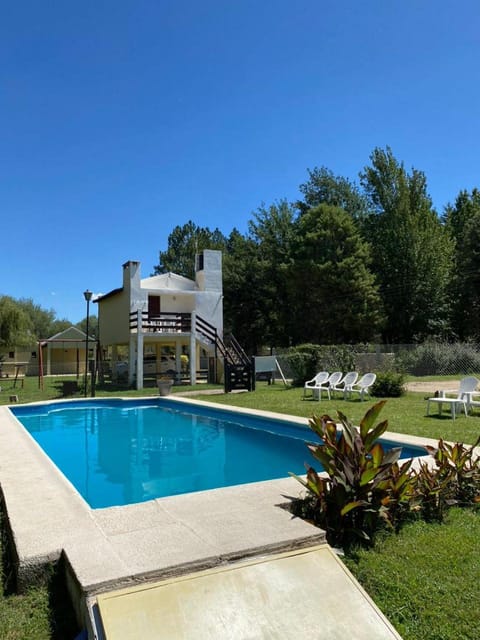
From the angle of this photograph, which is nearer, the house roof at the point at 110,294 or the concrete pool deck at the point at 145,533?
the concrete pool deck at the point at 145,533

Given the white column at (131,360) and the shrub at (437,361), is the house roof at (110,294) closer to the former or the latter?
the white column at (131,360)

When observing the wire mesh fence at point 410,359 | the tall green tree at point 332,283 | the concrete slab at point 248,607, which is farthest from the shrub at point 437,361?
the concrete slab at point 248,607

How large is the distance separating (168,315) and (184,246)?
2921 centimetres

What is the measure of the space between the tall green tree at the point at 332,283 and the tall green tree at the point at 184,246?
57.1ft

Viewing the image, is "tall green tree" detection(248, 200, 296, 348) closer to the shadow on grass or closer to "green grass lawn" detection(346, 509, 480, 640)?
"green grass lawn" detection(346, 509, 480, 640)

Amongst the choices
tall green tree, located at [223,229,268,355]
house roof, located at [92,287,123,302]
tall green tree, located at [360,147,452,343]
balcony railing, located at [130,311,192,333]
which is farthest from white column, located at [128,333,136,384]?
tall green tree, located at [360,147,452,343]

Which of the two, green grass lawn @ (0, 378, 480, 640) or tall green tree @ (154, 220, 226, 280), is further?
tall green tree @ (154, 220, 226, 280)

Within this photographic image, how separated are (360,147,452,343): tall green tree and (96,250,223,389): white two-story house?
14.4 metres

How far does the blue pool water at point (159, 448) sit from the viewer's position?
23.8 ft

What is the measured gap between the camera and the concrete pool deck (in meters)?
2.96

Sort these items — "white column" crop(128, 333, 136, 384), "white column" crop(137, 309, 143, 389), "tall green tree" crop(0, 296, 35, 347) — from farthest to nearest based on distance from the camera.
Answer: "tall green tree" crop(0, 296, 35, 347), "white column" crop(128, 333, 136, 384), "white column" crop(137, 309, 143, 389)

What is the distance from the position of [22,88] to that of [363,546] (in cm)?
1421

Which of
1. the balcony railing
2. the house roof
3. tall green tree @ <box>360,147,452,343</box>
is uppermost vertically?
tall green tree @ <box>360,147,452,343</box>

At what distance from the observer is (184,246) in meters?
50.3
